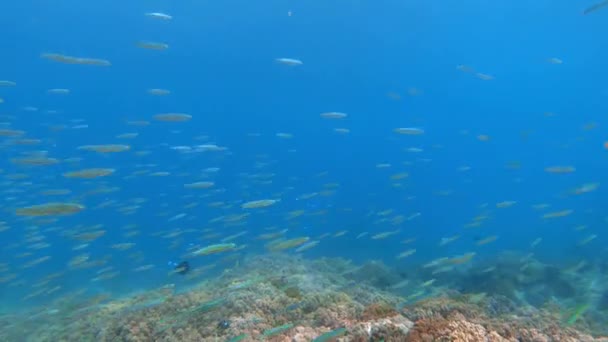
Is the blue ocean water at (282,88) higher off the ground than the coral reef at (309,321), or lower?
lower

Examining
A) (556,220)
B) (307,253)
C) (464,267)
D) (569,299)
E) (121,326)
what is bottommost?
(556,220)

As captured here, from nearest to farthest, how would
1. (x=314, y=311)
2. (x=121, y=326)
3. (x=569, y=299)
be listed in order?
(x=314, y=311)
(x=121, y=326)
(x=569, y=299)

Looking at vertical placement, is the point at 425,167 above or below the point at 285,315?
below

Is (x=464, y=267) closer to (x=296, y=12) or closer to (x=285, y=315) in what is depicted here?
(x=285, y=315)

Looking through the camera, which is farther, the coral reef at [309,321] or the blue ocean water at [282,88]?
the blue ocean water at [282,88]

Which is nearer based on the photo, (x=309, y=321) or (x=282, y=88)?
(x=309, y=321)

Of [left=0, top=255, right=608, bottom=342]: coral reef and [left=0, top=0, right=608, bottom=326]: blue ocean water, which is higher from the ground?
[left=0, top=255, right=608, bottom=342]: coral reef

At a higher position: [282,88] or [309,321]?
[309,321]

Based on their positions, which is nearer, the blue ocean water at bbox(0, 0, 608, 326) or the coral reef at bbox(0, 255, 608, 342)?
the coral reef at bbox(0, 255, 608, 342)

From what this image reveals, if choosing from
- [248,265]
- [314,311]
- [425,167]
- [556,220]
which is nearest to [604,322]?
[314,311]

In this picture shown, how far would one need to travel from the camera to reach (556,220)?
1676 inches

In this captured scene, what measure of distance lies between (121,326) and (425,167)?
2951 inches

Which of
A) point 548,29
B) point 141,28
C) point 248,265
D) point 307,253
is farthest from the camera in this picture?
point 548,29

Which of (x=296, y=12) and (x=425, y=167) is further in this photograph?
(x=425, y=167)
